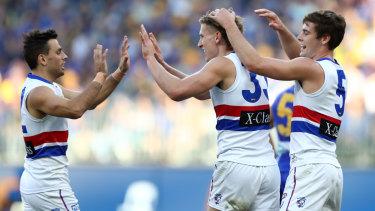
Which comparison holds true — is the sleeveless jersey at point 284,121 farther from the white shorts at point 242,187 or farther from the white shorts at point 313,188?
the white shorts at point 313,188

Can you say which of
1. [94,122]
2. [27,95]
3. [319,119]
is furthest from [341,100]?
[94,122]

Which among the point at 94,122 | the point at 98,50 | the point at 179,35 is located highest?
the point at 179,35

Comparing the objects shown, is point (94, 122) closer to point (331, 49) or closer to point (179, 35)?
point (179, 35)

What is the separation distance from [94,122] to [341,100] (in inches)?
261

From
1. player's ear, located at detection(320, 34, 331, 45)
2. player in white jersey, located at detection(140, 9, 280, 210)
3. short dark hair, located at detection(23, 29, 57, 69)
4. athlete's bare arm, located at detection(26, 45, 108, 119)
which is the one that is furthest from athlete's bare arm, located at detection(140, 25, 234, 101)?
short dark hair, located at detection(23, 29, 57, 69)

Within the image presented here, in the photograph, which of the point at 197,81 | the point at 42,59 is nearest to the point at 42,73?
the point at 42,59

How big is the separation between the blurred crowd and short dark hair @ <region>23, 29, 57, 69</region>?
9.21 ft

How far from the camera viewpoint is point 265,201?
5637 millimetres

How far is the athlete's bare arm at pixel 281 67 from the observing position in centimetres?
528

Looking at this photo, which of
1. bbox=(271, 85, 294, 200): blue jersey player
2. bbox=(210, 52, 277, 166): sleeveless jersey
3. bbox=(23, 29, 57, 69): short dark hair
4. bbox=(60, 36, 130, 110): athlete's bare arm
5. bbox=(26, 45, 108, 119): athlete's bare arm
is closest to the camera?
bbox=(210, 52, 277, 166): sleeveless jersey

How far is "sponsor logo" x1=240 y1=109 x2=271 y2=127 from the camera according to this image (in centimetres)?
561

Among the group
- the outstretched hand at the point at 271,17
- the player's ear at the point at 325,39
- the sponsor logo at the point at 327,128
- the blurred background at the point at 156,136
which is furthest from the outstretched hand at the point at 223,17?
the blurred background at the point at 156,136

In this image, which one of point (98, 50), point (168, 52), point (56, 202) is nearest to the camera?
point (56, 202)

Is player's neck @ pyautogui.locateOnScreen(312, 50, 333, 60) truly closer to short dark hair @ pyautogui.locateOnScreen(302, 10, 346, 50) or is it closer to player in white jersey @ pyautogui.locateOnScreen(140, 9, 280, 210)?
short dark hair @ pyautogui.locateOnScreen(302, 10, 346, 50)
